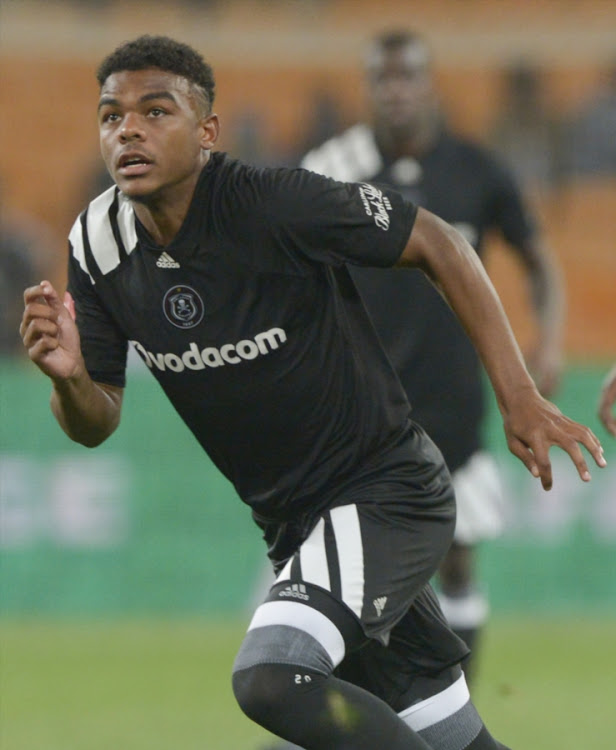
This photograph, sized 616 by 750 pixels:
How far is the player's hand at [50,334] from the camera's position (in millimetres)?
3904

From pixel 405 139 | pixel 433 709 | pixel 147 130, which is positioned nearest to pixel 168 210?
pixel 147 130

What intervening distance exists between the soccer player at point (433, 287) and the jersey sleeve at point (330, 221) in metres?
2.04

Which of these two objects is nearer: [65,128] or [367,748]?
[367,748]

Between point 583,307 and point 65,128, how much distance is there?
22.5 ft

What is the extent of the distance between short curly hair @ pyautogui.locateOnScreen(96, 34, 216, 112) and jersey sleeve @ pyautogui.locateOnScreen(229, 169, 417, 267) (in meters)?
0.33

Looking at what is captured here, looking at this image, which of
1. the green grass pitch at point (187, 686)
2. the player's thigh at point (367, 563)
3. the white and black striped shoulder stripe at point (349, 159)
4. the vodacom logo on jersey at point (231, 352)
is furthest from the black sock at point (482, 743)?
the white and black striped shoulder stripe at point (349, 159)

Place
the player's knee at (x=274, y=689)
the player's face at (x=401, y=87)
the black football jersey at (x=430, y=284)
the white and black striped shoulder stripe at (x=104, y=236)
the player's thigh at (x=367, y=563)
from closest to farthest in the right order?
the player's knee at (x=274, y=689) < the player's thigh at (x=367, y=563) < the white and black striped shoulder stripe at (x=104, y=236) < the black football jersey at (x=430, y=284) < the player's face at (x=401, y=87)

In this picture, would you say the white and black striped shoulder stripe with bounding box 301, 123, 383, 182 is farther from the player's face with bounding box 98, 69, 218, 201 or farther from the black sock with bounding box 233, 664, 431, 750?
the black sock with bounding box 233, 664, 431, 750

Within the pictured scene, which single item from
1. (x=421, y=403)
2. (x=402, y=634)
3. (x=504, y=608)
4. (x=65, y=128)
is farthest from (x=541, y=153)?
(x=402, y=634)

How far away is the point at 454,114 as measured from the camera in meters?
17.6

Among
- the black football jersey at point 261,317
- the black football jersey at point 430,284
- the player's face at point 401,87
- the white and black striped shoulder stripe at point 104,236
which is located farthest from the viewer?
the player's face at point 401,87

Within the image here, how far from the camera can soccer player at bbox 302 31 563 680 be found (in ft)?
20.3

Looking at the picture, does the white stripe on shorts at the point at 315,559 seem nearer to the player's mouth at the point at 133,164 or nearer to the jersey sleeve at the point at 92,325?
the jersey sleeve at the point at 92,325

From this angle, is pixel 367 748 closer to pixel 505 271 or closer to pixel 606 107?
pixel 505 271
